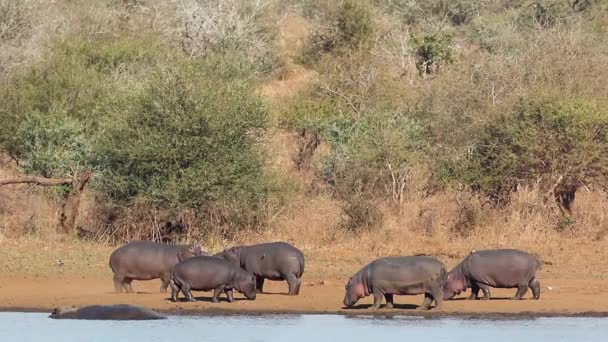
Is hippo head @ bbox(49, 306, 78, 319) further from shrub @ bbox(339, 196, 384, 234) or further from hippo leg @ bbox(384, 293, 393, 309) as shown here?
shrub @ bbox(339, 196, 384, 234)

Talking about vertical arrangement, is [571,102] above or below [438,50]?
below

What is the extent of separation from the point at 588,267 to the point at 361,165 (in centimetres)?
532

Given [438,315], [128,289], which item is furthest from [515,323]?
[128,289]

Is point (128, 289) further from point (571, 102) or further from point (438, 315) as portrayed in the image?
point (571, 102)

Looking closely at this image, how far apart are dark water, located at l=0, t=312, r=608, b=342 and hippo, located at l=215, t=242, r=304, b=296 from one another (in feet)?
3.95

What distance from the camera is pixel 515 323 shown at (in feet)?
47.4

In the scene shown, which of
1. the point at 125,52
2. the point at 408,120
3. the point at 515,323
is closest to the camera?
the point at 515,323

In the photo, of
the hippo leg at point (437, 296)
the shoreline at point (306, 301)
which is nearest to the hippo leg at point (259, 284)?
the shoreline at point (306, 301)

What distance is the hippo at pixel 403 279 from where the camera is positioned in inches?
590

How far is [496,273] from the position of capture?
15789 millimetres

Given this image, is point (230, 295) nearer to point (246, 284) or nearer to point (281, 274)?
point (246, 284)

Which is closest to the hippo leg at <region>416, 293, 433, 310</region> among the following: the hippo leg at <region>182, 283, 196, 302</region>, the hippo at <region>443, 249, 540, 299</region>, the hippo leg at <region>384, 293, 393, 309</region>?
the hippo leg at <region>384, 293, 393, 309</region>

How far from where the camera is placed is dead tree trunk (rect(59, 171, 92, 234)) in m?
21.8

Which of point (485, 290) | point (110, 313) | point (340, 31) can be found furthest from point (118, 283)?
point (340, 31)
